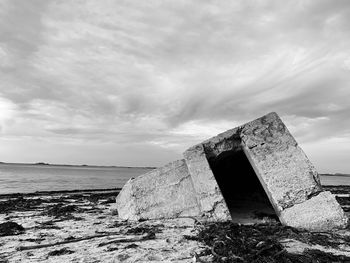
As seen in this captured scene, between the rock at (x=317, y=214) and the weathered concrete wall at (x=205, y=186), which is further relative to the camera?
the weathered concrete wall at (x=205, y=186)

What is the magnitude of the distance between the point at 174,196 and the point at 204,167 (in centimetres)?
84

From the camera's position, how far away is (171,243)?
12.3 ft

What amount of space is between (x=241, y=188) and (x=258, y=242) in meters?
4.42

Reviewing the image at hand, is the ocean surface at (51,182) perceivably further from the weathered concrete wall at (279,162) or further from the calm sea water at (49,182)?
the weathered concrete wall at (279,162)

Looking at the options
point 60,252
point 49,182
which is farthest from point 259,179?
point 49,182

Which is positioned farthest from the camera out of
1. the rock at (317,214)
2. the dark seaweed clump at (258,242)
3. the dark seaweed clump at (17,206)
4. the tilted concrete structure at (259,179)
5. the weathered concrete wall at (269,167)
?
the dark seaweed clump at (17,206)

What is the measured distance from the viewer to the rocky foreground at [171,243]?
3.13 m

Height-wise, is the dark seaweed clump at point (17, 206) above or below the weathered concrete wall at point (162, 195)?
below

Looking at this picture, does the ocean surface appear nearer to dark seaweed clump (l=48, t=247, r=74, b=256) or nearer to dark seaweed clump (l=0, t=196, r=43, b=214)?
dark seaweed clump (l=0, t=196, r=43, b=214)

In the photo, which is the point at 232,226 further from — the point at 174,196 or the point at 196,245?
the point at 174,196

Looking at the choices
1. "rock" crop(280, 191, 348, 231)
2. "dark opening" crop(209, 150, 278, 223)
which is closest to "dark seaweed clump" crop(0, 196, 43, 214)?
"dark opening" crop(209, 150, 278, 223)

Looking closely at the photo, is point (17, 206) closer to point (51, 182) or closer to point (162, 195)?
point (162, 195)

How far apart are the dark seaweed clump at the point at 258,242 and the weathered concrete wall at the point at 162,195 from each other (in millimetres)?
922

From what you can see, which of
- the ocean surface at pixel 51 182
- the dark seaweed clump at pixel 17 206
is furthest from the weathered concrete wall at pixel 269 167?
the ocean surface at pixel 51 182
